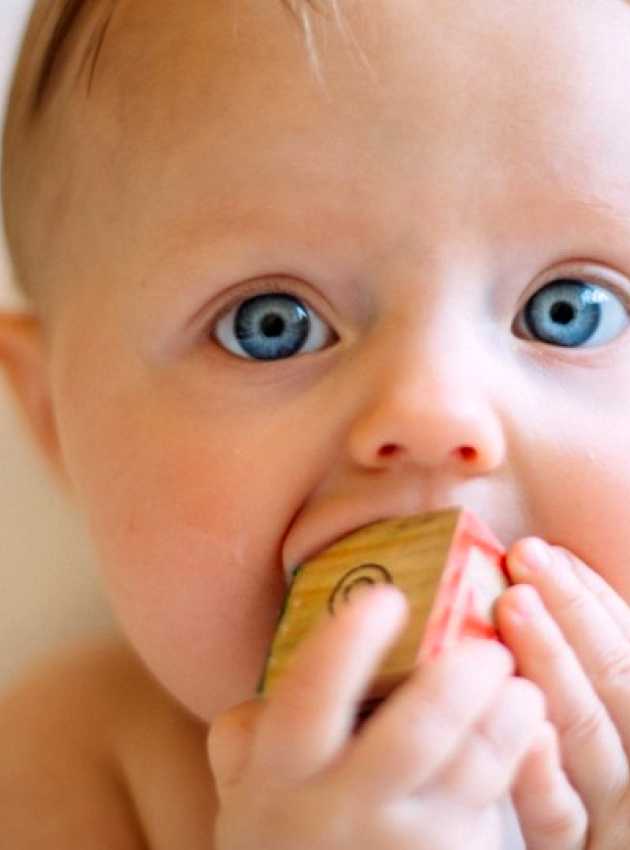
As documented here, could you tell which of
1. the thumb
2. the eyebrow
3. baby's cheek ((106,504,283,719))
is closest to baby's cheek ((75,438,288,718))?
baby's cheek ((106,504,283,719))

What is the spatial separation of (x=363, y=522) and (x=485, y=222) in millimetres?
172

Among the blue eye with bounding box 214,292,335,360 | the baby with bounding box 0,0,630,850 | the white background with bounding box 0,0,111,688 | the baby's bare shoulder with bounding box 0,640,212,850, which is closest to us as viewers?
the baby with bounding box 0,0,630,850

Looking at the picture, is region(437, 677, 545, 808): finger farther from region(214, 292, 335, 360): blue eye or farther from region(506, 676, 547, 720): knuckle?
region(214, 292, 335, 360): blue eye

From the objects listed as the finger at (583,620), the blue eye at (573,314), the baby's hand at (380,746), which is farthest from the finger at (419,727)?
the blue eye at (573,314)

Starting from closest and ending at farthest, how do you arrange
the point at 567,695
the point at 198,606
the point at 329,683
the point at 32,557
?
the point at 329,683, the point at 567,695, the point at 198,606, the point at 32,557

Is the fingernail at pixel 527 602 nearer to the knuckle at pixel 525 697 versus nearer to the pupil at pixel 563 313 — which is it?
the knuckle at pixel 525 697

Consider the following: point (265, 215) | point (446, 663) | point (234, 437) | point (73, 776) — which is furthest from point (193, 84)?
point (73, 776)

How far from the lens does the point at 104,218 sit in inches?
32.0

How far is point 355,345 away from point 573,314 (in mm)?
123

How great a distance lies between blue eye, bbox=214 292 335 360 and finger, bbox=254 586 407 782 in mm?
226

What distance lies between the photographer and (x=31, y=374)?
991mm

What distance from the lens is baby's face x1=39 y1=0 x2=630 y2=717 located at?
699 mm

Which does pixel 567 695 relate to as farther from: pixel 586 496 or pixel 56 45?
pixel 56 45

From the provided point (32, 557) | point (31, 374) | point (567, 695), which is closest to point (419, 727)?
point (567, 695)
